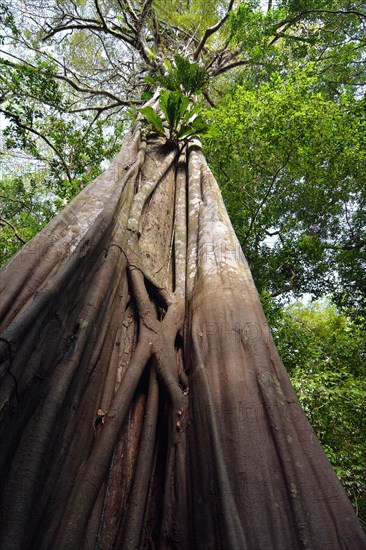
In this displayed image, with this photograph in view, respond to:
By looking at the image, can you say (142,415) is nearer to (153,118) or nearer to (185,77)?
(153,118)

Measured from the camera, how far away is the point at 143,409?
61.6 inches

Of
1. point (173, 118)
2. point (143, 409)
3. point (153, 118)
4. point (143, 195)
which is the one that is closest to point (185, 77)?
point (173, 118)

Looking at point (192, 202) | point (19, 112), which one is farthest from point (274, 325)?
point (19, 112)

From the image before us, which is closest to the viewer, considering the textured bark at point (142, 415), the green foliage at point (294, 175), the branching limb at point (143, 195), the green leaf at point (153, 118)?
the textured bark at point (142, 415)

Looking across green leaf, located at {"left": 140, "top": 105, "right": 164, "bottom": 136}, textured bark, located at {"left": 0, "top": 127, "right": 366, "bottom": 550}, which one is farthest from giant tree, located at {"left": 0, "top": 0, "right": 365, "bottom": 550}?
green leaf, located at {"left": 140, "top": 105, "right": 164, "bottom": 136}

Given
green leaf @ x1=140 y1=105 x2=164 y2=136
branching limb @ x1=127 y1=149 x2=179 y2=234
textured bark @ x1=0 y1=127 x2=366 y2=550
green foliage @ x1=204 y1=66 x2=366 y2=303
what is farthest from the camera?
green foliage @ x1=204 y1=66 x2=366 y2=303

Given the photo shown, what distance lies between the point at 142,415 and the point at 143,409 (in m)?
0.03

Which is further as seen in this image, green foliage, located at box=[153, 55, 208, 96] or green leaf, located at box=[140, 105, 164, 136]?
green foliage, located at box=[153, 55, 208, 96]

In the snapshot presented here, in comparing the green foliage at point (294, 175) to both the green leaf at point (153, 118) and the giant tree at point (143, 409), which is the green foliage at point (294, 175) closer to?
the green leaf at point (153, 118)

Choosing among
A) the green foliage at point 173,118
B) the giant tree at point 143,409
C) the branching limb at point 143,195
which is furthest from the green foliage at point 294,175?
the giant tree at point 143,409

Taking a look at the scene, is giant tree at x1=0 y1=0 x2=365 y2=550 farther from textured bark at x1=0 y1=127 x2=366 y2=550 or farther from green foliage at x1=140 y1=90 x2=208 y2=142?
green foliage at x1=140 y1=90 x2=208 y2=142

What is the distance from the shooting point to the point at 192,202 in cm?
299

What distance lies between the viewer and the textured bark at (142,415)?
106 centimetres

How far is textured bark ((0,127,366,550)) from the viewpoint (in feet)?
3.47
